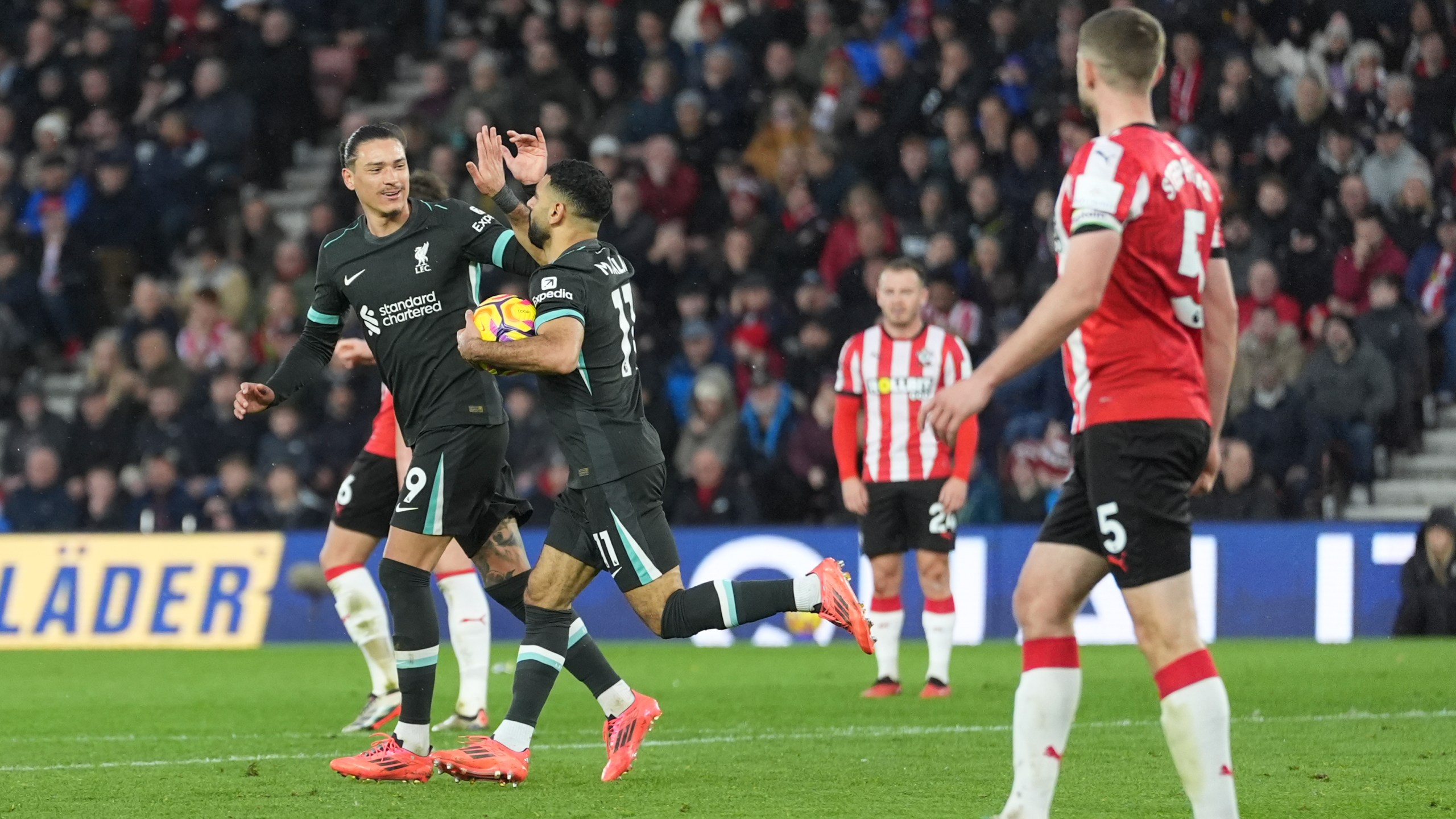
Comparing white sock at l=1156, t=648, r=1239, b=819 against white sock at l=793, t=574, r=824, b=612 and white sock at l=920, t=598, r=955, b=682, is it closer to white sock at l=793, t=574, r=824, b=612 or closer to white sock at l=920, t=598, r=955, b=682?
white sock at l=793, t=574, r=824, b=612

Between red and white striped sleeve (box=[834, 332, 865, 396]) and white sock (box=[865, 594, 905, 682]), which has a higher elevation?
red and white striped sleeve (box=[834, 332, 865, 396])

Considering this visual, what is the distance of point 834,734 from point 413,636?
6.82 ft

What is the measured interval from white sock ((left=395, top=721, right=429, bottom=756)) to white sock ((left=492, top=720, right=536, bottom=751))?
1.36 ft

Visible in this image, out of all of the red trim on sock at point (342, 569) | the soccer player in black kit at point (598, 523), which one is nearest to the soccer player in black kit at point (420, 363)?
the soccer player in black kit at point (598, 523)

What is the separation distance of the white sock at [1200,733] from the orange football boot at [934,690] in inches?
210

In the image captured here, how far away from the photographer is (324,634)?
603 inches

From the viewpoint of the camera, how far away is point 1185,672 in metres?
4.53

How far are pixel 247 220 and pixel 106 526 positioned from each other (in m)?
3.93

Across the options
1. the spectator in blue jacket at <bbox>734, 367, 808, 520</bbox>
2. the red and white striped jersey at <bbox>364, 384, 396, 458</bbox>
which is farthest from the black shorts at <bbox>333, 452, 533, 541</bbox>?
the spectator in blue jacket at <bbox>734, 367, 808, 520</bbox>

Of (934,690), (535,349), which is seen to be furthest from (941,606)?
(535,349)

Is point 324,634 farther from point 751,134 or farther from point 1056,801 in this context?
point 1056,801

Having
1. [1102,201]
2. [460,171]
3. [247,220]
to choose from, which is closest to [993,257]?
[460,171]

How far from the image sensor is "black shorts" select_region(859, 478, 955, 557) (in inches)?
405

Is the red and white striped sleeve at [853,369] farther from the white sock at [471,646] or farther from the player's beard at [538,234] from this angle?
the player's beard at [538,234]
